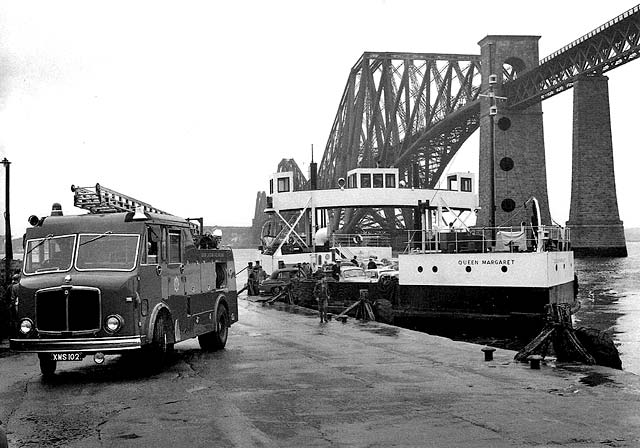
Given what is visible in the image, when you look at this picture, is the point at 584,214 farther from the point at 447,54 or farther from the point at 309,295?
the point at 309,295

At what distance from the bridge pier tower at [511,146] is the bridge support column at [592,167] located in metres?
5.18

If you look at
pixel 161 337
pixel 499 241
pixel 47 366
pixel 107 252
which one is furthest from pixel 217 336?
pixel 499 241

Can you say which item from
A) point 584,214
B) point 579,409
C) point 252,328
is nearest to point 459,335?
point 252,328

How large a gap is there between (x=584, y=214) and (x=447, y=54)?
4022 centimetres

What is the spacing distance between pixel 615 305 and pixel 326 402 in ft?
127

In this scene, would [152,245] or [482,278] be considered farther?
[482,278]

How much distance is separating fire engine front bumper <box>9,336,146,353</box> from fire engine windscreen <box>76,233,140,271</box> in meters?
1.15

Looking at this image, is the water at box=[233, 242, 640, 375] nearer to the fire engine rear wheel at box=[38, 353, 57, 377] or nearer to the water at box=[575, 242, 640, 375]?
the water at box=[575, 242, 640, 375]

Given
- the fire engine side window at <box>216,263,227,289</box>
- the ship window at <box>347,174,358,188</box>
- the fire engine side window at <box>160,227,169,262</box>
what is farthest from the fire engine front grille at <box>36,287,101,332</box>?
the ship window at <box>347,174,358,188</box>

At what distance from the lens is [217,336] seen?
1686 cm

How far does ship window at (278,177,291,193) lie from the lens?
51.0 meters

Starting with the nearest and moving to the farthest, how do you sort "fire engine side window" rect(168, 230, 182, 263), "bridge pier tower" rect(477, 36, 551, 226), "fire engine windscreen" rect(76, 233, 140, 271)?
"fire engine windscreen" rect(76, 233, 140, 271), "fire engine side window" rect(168, 230, 182, 263), "bridge pier tower" rect(477, 36, 551, 226)

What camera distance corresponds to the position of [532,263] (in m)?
30.1

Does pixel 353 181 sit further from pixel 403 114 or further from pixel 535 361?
pixel 403 114
